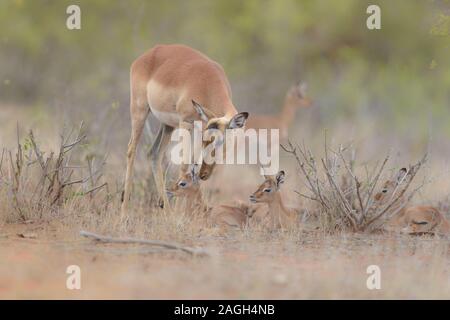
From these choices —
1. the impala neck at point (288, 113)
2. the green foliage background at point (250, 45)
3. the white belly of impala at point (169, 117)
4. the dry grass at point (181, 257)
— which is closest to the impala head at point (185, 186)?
the dry grass at point (181, 257)

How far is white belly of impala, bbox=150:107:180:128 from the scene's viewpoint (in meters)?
9.56

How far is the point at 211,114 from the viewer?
345 inches

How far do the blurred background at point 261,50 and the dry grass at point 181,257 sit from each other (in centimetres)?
1008

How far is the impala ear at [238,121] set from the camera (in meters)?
8.27

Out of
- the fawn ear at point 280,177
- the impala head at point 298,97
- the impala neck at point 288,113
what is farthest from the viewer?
the impala head at point 298,97

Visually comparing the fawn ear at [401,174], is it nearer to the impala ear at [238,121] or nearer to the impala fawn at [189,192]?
the impala ear at [238,121]

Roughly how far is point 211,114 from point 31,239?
226cm

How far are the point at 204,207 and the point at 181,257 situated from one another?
2456 millimetres

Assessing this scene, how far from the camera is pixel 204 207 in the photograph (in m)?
9.66

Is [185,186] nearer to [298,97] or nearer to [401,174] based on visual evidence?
[401,174]

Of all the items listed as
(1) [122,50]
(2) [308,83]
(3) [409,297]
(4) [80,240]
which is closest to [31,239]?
(4) [80,240]

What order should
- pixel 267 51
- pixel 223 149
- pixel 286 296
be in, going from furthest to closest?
pixel 267 51 < pixel 223 149 < pixel 286 296

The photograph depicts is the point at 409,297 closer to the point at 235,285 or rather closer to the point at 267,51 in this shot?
the point at 235,285

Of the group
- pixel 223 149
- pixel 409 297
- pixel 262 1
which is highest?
pixel 262 1
